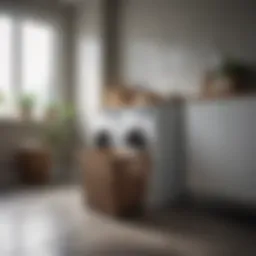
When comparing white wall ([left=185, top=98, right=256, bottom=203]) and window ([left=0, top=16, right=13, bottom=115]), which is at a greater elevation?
window ([left=0, top=16, right=13, bottom=115])

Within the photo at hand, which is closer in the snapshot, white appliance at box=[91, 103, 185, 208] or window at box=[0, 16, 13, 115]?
white appliance at box=[91, 103, 185, 208]

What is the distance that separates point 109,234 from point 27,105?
9.76 ft

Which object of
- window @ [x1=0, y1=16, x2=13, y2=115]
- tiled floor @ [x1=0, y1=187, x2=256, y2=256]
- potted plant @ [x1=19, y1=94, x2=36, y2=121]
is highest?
window @ [x1=0, y1=16, x2=13, y2=115]

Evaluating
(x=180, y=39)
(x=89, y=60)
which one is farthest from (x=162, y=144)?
(x=89, y=60)

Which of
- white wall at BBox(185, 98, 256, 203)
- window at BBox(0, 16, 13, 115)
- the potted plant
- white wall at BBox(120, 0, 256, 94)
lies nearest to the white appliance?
white wall at BBox(185, 98, 256, 203)

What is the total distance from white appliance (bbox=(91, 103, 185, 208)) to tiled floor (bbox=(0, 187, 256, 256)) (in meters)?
0.37

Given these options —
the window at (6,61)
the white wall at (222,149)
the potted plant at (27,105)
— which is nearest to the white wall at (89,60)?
the potted plant at (27,105)

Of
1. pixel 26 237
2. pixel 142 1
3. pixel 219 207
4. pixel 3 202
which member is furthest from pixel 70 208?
pixel 142 1

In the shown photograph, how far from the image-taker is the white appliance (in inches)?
154

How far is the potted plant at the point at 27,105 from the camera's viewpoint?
541 centimetres

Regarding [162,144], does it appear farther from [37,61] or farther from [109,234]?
[37,61]

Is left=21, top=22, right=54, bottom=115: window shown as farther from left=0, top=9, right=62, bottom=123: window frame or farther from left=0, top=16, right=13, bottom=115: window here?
left=0, top=16, right=13, bottom=115: window

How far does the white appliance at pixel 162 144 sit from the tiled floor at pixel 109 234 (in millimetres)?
366

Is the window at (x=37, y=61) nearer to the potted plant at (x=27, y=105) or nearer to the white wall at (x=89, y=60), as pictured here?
the potted plant at (x=27, y=105)
